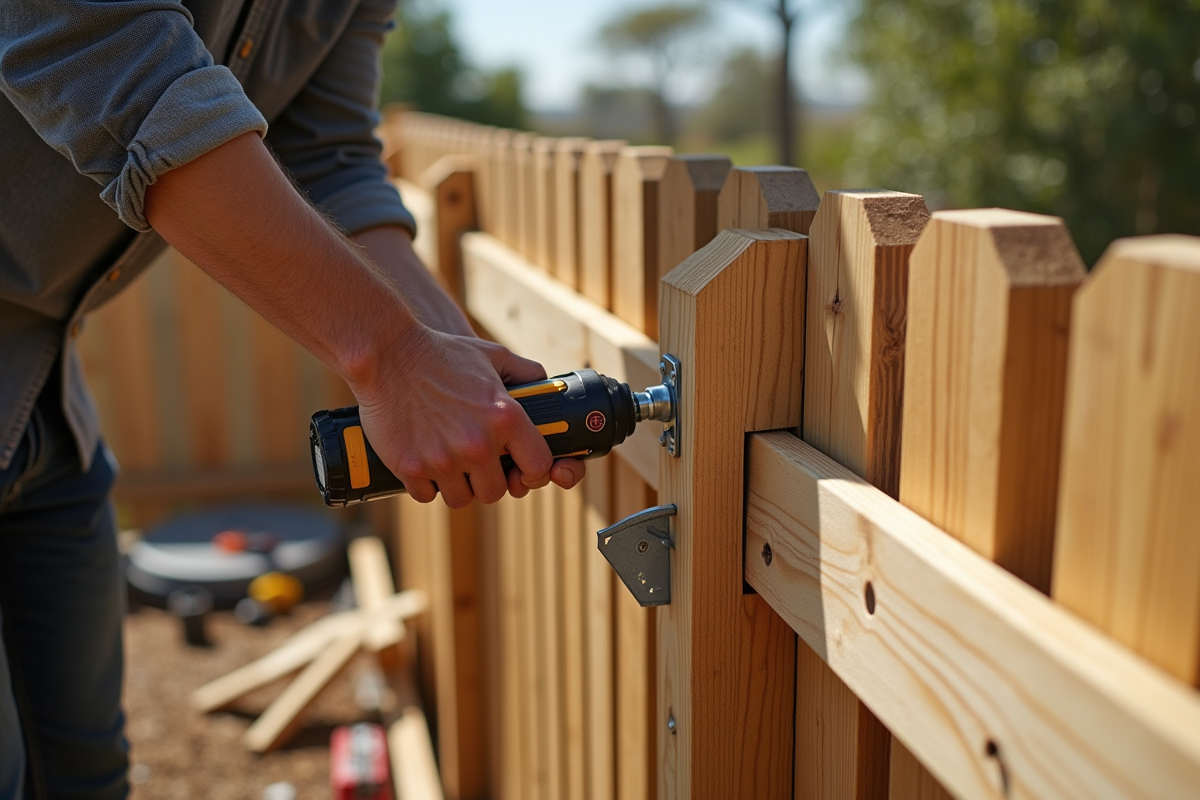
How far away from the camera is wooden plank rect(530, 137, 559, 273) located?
7.17 feet

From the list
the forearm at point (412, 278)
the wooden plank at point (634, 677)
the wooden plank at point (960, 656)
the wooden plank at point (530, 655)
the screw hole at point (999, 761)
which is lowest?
the wooden plank at point (530, 655)

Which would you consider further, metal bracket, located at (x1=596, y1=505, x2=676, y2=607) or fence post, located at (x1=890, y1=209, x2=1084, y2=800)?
metal bracket, located at (x1=596, y1=505, x2=676, y2=607)

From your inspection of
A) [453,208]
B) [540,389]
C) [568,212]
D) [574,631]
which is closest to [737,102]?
[453,208]

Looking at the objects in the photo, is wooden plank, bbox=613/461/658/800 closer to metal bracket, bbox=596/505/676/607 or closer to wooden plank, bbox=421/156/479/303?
metal bracket, bbox=596/505/676/607

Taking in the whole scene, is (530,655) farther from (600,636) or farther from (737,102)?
(737,102)

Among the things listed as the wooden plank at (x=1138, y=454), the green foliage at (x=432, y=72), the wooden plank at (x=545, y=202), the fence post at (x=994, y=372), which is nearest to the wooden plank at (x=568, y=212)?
the wooden plank at (x=545, y=202)

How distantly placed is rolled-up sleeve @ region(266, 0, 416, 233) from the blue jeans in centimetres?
58

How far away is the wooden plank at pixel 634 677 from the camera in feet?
5.23

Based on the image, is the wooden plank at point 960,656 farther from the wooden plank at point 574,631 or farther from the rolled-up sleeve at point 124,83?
the wooden plank at point 574,631

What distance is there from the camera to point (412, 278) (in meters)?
1.79

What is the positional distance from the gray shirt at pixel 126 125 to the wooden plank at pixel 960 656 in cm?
73

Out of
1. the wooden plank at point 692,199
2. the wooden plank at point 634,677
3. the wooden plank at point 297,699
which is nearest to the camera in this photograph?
the wooden plank at point 692,199

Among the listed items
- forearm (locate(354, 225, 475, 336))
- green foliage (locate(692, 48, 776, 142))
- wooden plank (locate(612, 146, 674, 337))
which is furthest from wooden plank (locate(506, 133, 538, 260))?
green foliage (locate(692, 48, 776, 142))

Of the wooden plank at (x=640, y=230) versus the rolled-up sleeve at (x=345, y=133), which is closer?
the wooden plank at (x=640, y=230)
